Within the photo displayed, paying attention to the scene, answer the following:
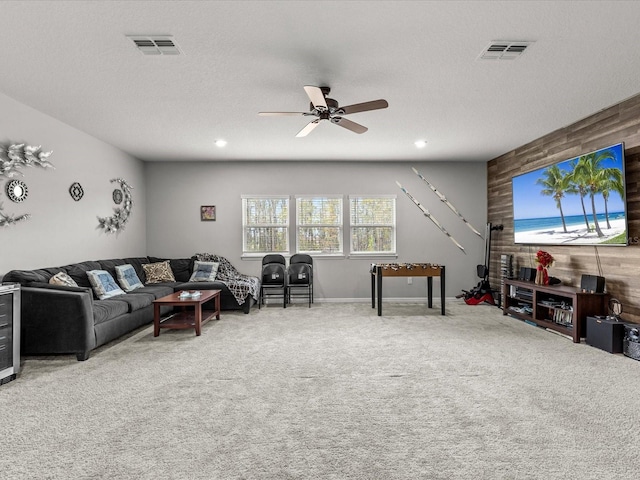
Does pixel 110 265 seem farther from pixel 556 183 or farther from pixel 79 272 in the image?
pixel 556 183

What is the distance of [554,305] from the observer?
482cm

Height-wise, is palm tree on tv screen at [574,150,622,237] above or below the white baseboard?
above

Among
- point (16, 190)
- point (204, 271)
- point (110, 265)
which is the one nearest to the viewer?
point (16, 190)

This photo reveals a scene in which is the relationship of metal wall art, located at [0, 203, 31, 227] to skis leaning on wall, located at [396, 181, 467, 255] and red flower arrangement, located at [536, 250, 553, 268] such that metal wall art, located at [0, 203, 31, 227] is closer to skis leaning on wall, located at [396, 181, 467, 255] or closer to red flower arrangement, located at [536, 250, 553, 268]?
skis leaning on wall, located at [396, 181, 467, 255]

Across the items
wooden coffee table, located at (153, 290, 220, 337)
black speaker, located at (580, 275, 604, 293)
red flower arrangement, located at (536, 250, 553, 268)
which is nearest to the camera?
black speaker, located at (580, 275, 604, 293)

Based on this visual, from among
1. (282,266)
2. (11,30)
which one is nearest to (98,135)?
(11,30)

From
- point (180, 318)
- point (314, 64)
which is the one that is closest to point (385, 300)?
point (180, 318)

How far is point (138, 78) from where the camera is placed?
11.6 ft

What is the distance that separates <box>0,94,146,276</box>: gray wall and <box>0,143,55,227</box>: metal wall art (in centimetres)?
6

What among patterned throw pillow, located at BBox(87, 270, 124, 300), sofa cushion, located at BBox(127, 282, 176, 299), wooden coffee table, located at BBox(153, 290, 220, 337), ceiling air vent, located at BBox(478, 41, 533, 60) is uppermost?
ceiling air vent, located at BBox(478, 41, 533, 60)

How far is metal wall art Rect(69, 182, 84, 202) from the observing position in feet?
16.4

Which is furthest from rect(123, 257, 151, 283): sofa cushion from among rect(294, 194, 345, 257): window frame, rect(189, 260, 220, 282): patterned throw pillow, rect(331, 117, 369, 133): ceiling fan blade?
rect(331, 117, 369, 133): ceiling fan blade

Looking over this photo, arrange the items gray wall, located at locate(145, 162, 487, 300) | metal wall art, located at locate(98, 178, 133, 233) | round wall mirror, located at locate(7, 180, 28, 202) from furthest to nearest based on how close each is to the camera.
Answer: gray wall, located at locate(145, 162, 487, 300), metal wall art, located at locate(98, 178, 133, 233), round wall mirror, located at locate(7, 180, 28, 202)

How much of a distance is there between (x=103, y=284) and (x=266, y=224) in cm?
313
